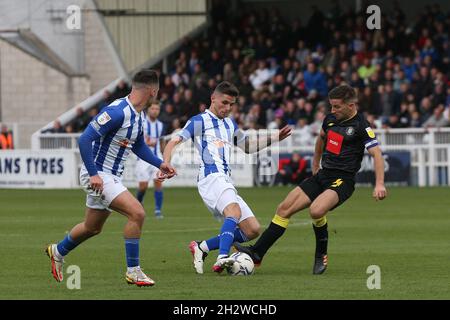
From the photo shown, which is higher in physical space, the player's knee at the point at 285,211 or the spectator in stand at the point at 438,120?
the spectator in stand at the point at 438,120

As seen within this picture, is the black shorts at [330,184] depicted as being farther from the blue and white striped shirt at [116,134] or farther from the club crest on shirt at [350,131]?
the blue and white striped shirt at [116,134]

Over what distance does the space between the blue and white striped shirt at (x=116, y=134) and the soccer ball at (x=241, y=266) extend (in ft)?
5.36

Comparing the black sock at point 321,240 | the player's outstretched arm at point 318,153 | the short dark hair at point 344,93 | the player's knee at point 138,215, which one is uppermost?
the short dark hair at point 344,93

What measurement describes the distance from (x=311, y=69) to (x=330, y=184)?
2227cm

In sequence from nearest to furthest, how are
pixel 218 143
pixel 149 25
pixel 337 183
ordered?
pixel 337 183, pixel 218 143, pixel 149 25

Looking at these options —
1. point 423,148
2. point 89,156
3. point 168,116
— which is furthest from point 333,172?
point 168,116

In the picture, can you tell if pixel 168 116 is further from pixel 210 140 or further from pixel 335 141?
pixel 335 141

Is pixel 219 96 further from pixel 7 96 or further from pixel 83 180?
pixel 7 96

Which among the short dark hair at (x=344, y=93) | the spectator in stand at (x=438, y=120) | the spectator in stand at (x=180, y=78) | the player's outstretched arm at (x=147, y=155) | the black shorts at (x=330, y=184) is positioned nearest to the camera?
the player's outstretched arm at (x=147, y=155)

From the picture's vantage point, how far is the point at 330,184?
1277 centimetres

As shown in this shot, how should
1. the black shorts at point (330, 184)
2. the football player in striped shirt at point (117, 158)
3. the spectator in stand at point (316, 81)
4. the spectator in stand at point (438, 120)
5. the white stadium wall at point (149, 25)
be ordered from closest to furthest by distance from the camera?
the football player in striped shirt at point (117, 158) < the black shorts at point (330, 184) < the spectator in stand at point (438, 120) < the spectator in stand at point (316, 81) < the white stadium wall at point (149, 25)

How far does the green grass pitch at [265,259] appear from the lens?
11.0 m

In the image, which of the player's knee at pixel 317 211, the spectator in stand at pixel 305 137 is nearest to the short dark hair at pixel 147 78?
the player's knee at pixel 317 211
